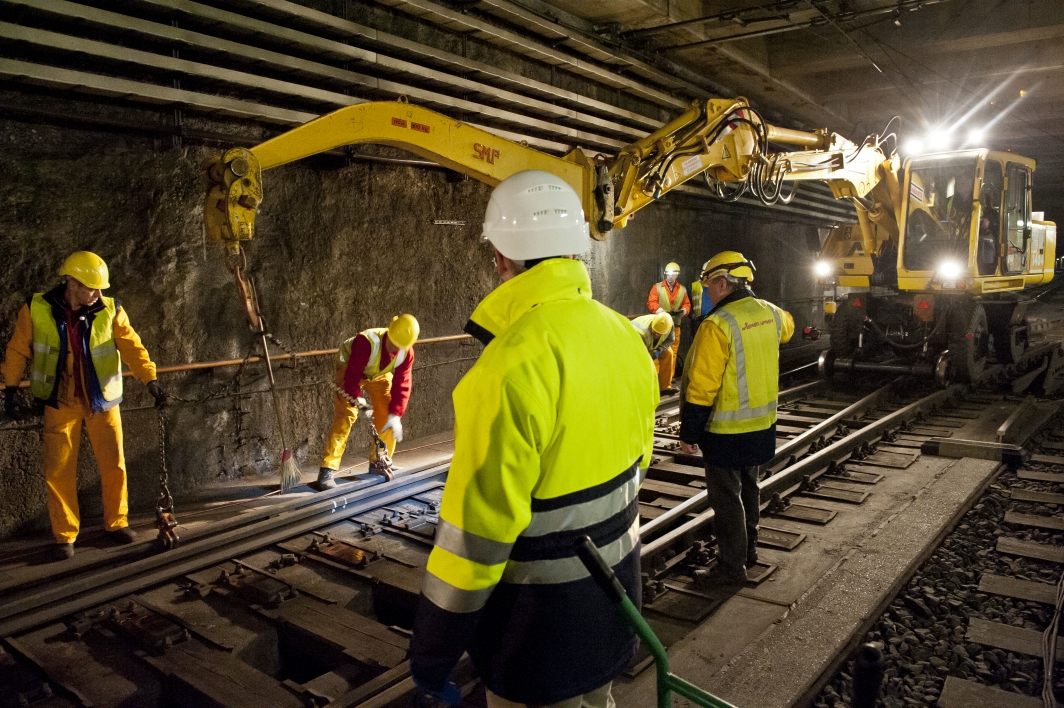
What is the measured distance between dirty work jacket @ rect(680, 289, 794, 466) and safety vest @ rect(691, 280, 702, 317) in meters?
7.99

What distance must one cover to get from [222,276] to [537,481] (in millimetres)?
6096

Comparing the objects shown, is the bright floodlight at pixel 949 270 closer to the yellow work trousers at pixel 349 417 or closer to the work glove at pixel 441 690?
the yellow work trousers at pixel 349 417

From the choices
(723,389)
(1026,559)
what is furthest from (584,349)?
(1026,559)

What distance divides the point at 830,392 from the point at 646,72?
549 cm

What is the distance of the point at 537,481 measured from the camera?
1.83 meters

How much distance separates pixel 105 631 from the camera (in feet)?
13.7

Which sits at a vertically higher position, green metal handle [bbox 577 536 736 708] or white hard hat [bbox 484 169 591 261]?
→ white hard hat [bbox 484 169 591 261]

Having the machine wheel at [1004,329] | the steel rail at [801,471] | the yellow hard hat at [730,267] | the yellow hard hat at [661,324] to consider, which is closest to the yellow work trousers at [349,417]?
the steel rail at [801,471]

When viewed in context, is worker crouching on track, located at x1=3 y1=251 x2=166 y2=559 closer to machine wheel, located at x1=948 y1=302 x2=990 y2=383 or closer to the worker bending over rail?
the worker bending over rail

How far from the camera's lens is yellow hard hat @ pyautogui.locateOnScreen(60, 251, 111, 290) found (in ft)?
17.4

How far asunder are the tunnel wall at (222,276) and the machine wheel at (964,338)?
21.1 ft

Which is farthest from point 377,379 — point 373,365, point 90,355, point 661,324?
point 661,324

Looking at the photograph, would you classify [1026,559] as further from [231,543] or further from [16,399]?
→ [16,399]

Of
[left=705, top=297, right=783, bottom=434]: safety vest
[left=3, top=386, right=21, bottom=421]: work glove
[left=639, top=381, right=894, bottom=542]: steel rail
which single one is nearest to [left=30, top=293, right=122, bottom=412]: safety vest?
[left=3, top=386, right=21, bottom=421]: work glove
